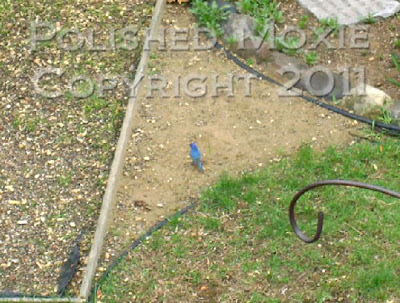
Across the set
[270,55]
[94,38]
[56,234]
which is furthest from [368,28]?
[56,234]

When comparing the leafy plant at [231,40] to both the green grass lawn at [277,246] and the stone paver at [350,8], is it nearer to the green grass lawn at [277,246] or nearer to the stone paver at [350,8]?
the stone paver at [350,8]

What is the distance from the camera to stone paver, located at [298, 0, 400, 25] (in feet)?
20.4

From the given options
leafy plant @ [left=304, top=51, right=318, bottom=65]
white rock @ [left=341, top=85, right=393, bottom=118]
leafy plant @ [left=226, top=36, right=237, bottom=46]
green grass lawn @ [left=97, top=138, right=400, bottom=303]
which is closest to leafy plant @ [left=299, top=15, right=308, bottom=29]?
leafy plant @ [left=304, top=51, right=318, bottom=65]

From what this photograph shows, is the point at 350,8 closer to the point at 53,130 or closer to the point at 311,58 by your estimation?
the point at 311,58

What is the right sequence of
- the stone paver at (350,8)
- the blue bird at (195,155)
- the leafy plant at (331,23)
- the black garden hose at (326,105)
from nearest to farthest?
the blue bird at (195,155) → the black garden hose at (326,105) → the leafy plant at (331,23) → the stone paver at (350,8)

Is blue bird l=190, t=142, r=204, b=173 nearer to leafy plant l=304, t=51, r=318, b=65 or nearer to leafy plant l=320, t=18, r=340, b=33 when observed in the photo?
leafy plant l=304, t=51, r=318, b=65

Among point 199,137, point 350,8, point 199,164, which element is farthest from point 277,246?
point 350,8

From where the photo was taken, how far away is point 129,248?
15.5 ft

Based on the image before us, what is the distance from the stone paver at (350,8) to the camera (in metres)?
6.23

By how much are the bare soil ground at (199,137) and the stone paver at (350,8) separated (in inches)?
35.0

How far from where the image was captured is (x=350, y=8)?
20.7 feet

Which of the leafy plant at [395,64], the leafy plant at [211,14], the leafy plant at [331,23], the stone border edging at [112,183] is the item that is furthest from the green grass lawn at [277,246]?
the leafy plant at [211,14]

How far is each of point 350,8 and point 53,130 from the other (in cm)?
248

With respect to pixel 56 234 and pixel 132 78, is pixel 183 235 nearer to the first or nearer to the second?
pixel 56 234
